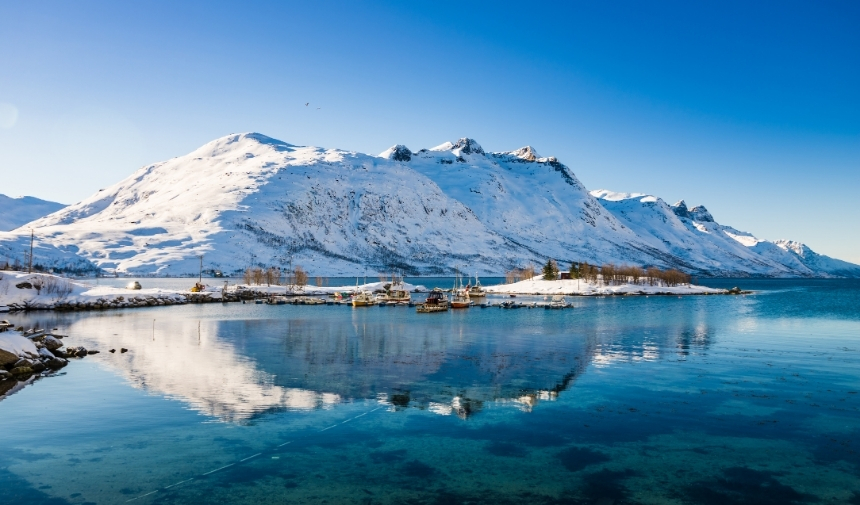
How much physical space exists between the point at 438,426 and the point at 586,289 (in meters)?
151

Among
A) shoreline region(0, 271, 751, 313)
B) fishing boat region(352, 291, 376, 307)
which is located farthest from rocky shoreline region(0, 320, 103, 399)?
fishing boat region(352, 291, 376, 307)

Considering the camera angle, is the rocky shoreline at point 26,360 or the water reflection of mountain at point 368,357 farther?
the rocky shoreline at point 26,360

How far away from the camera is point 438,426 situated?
26.9 m

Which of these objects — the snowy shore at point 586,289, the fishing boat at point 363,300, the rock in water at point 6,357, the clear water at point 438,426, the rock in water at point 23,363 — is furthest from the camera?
the snowy shore at point 586,289

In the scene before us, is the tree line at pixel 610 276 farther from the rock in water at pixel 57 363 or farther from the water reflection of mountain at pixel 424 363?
the rock in water at pixel 57 363

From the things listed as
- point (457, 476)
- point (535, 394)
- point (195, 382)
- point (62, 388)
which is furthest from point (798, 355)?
point (62, 388)

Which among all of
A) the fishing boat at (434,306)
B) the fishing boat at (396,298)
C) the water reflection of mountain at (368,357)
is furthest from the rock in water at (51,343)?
the fishing boat at (396,298)

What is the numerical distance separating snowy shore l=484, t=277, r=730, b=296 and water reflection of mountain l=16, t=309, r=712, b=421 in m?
85.4

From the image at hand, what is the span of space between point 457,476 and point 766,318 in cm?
9039

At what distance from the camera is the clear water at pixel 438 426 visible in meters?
19.5

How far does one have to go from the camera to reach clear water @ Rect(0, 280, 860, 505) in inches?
767

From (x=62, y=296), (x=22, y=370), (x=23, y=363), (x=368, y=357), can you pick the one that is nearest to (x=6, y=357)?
(x=23, y=363)

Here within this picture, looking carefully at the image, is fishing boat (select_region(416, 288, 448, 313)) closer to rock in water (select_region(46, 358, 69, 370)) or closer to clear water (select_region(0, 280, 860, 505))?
clear water (select_region(0, 280, 860, 505))

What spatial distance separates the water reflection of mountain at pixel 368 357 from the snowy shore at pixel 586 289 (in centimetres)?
8544
